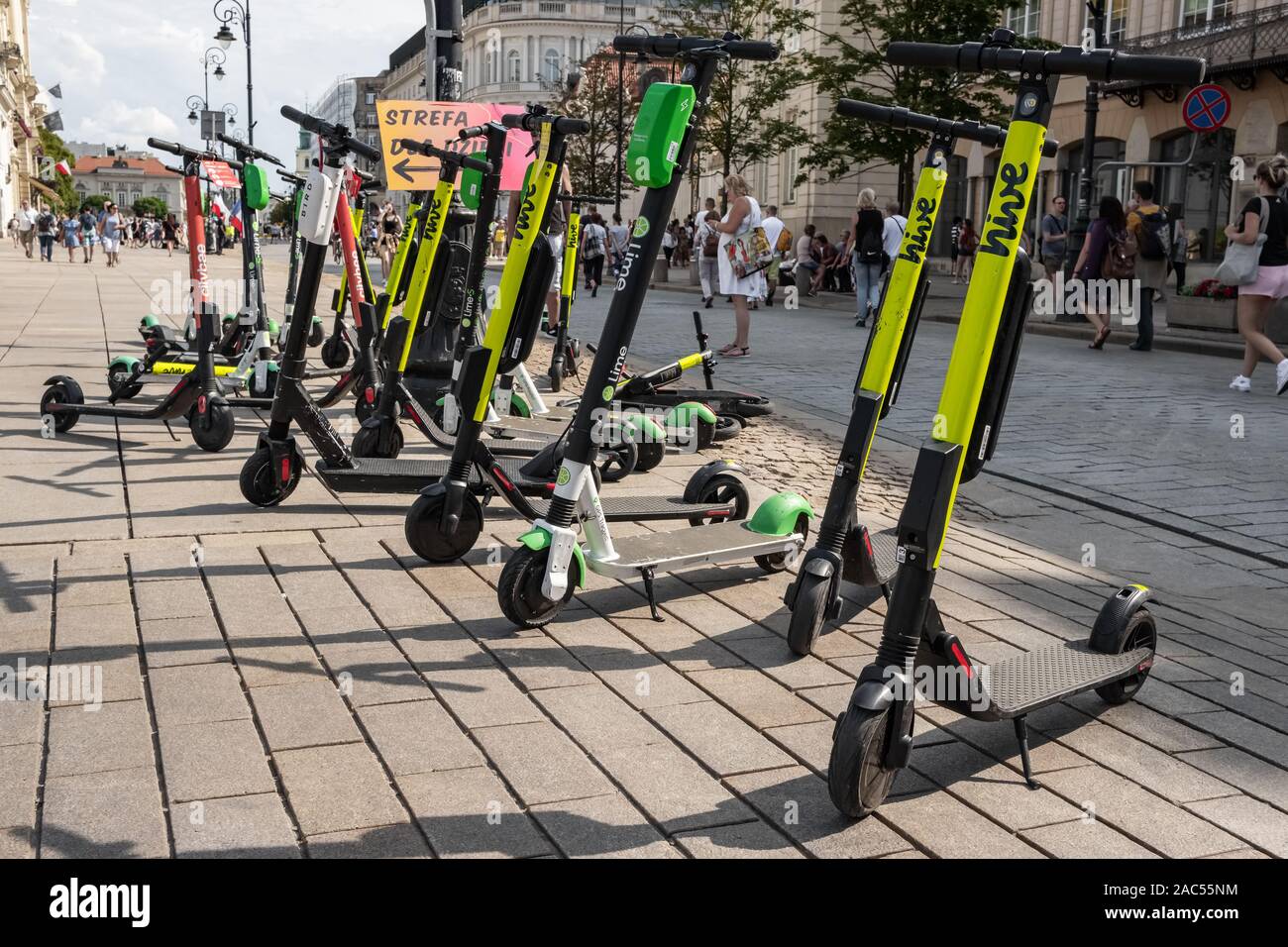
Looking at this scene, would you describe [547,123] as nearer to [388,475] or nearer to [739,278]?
[388,475]

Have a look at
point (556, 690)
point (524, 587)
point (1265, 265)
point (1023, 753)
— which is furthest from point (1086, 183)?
point (1023, 753)

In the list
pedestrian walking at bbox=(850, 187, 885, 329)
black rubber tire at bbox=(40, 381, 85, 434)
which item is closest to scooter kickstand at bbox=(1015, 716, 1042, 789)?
black rubber tire at bbox=(40, 381, 85, 434)

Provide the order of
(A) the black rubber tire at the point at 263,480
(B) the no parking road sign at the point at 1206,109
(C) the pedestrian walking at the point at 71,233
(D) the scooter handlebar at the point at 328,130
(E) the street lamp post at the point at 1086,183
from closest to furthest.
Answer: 1. (A) the black rubber tire at the point at 263,480
2. (D) the scooter handlebar at the point at 328,130
3. (B) the no parking road sign at the point at 1206,109
4. (E) the street lamp post at the point at 1086,183
5. (C) the pedestrian walking at the point at 71,233

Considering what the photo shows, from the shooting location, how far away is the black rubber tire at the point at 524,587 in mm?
4191

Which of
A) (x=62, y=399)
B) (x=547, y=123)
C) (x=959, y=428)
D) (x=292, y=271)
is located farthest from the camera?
(x=292, y=271)

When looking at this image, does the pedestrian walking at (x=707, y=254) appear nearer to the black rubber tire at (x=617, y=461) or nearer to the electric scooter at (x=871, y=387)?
the black rubber tire at (x=617, y=461)

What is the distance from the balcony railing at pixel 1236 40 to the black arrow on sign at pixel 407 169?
22.9 meters

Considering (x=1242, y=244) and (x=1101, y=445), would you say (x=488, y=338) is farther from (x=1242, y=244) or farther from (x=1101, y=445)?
(x=1242, y=244)

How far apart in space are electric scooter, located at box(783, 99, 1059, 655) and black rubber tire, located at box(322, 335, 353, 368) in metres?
7.80

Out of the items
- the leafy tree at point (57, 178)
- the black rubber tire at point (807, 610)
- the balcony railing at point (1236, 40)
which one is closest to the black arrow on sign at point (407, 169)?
the black rubber tire at point (807, 610)

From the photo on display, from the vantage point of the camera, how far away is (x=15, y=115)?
82.3 meters

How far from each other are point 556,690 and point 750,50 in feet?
6.68

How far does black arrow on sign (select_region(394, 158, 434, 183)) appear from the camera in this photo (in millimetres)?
8172

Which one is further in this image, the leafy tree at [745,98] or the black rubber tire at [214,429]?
the leafy tree at [745,98]
